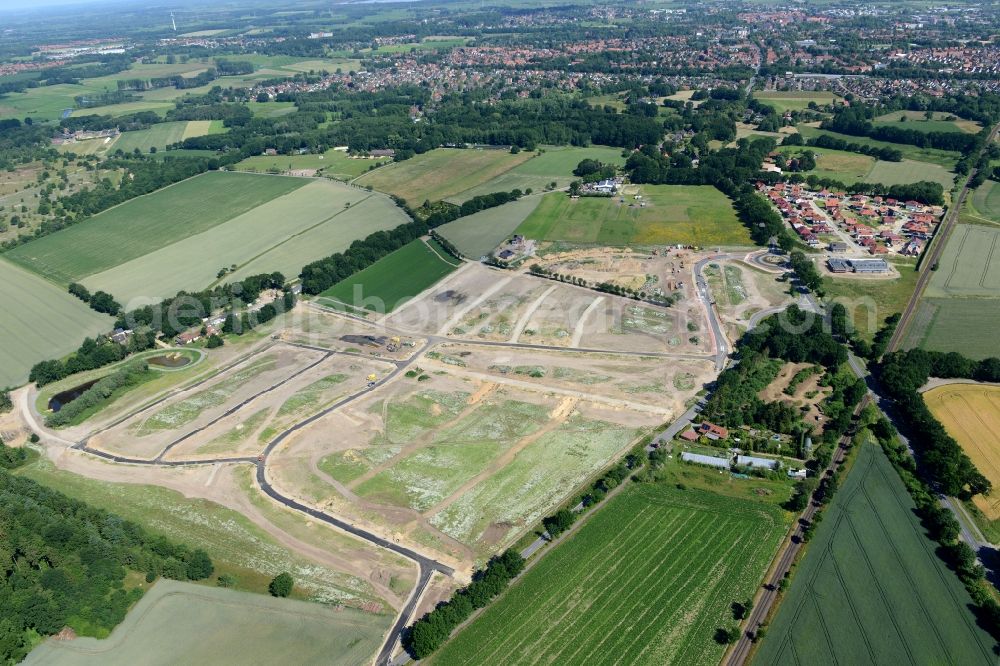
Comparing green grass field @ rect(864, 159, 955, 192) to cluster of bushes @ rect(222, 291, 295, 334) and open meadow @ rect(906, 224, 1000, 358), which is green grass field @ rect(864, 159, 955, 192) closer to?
open meadow @ rect(906, 224, 1000, 358)

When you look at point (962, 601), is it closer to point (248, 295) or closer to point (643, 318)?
point (643, 318)

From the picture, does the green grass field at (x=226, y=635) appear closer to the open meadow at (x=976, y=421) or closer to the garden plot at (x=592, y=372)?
the garden plot at (x=592, y=372)

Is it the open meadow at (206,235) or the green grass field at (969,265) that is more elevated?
the green grass field at (969,265)

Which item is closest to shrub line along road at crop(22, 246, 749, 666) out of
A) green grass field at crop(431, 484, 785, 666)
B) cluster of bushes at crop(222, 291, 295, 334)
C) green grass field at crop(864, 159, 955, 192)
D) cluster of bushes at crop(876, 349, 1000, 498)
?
green grass field at crop(431, 484, 785, 666)

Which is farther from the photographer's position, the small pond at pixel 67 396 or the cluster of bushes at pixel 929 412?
the small pond at pixel 67 396

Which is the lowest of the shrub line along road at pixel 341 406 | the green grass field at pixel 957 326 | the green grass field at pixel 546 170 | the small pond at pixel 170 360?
the small pond at pixel 170 360

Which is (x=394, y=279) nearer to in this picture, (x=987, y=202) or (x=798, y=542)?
(x=798, y=542)

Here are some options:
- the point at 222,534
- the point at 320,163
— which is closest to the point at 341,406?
the point at 222,534

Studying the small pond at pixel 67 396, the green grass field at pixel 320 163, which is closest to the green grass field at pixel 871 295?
the small pond at pixel 67 396
